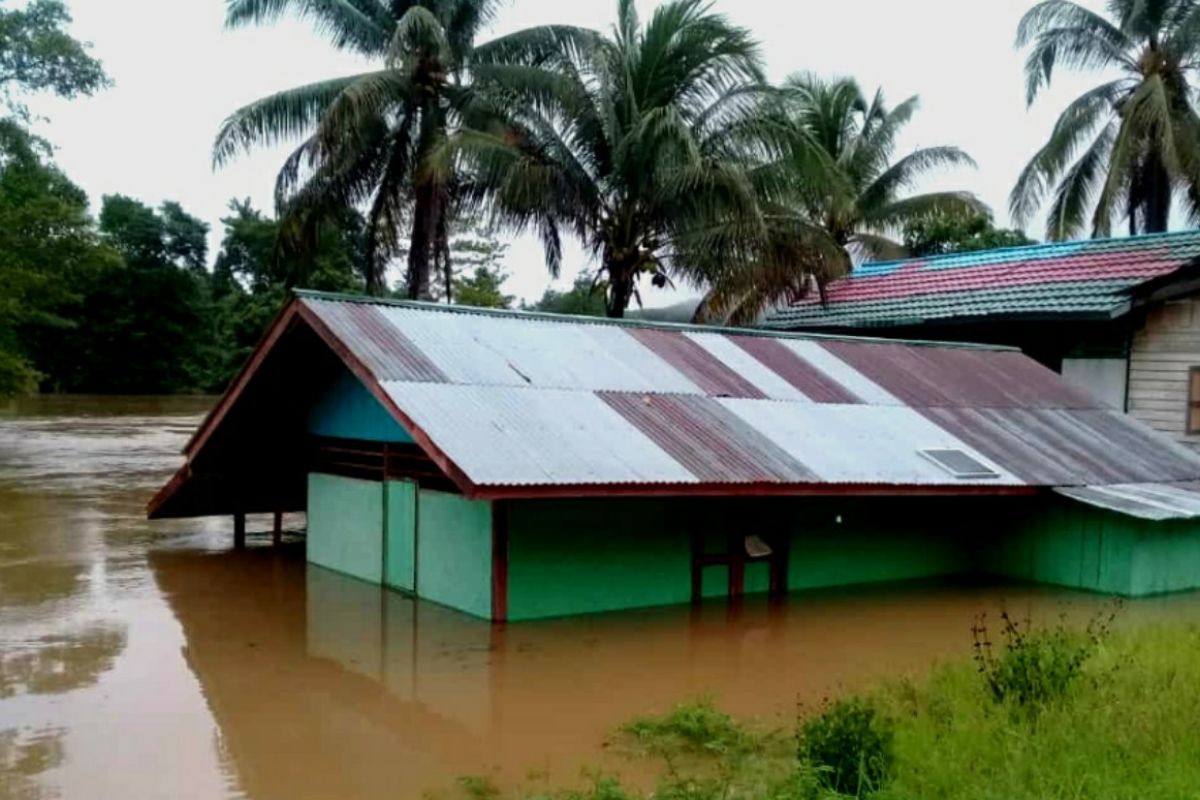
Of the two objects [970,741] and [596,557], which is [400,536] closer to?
[596,557]

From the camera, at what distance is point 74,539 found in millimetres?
13750

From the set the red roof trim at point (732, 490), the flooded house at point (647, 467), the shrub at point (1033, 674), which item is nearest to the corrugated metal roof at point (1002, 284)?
the flooded house at point (647, 467)

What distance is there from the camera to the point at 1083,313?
1542 cm

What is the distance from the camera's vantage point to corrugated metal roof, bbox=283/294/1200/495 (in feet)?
28.7

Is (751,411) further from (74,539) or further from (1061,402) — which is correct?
(74,539)

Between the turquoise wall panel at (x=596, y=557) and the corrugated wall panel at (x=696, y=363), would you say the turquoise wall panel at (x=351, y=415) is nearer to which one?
the turquoise wall panel at (x=596, y=557)

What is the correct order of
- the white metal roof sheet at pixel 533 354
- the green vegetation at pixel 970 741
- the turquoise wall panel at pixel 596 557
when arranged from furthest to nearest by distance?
the white metal roof sheet at pixel 533 354
the turquoise wall panel at pixel 596 557
the green vegetation at pixel 970 741

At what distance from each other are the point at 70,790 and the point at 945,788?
4.21 meters

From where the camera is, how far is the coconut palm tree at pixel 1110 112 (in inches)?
829

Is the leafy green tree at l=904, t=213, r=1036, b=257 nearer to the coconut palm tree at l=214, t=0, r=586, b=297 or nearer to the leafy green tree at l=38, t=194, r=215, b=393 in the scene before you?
the coconut palm tree at l=214, t=0, r=586, b=297

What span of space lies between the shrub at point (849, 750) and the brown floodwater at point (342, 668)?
138cm

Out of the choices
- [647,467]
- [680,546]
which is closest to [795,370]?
[680,546]

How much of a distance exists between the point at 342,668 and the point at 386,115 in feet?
38.5

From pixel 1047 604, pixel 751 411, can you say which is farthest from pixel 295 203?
pixel 1047 604
